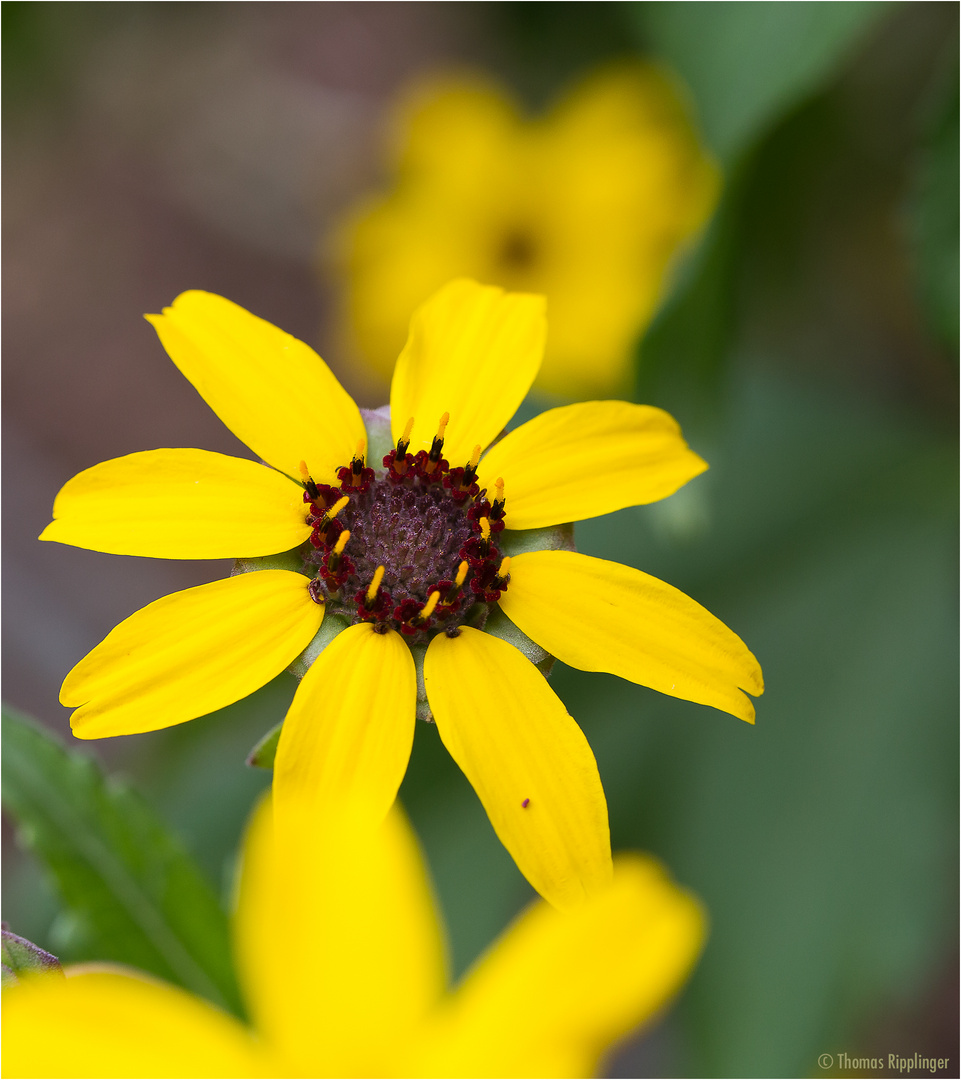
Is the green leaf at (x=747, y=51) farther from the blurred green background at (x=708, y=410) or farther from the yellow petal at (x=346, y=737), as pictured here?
the yellow petal at (x=346, y=737)

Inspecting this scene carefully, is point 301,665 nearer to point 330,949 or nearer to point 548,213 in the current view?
point 330,949

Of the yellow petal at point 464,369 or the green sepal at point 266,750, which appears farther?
the yellow petal at point 464,369

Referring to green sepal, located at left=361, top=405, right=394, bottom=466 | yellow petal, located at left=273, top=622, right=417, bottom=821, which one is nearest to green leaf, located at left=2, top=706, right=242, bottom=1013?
yellow petal, located at left=273, top=622, right=417, bottom=821

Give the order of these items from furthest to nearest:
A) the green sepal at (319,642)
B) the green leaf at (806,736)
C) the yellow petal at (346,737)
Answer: the green leaf at (806,736)
the green sepal at (319,642)
the yellow petal at (346,737)

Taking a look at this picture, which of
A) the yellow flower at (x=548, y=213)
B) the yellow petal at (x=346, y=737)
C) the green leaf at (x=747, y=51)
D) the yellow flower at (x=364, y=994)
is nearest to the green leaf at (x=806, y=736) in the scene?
the yellow flower at (x=548, y=213)

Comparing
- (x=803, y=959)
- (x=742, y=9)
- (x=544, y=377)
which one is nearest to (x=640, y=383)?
(x=544, y=377)

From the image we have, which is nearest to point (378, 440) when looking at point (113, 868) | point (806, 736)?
point (113, 868)

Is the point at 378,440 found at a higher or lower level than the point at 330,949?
higher
